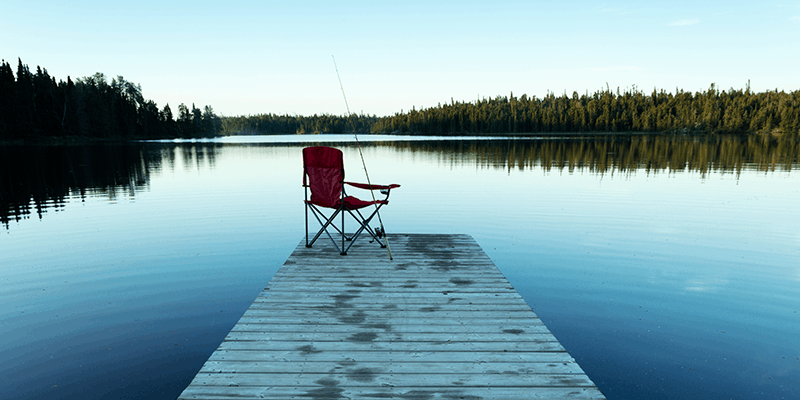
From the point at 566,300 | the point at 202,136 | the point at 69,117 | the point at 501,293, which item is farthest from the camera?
the point at 202,136

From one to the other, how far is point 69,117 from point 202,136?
4679 centimetres

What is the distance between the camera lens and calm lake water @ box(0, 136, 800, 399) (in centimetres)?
345

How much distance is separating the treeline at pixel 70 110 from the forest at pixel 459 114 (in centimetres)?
10

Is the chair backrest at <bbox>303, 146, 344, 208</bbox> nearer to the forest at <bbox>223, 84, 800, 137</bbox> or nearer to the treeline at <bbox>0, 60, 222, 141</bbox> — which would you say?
the treeline at <bbox>0, 60, 222, 141</bbox>

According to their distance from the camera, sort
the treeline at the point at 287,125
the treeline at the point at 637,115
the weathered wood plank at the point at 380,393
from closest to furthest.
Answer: the weathered wood plank at the point at 380,393 → the treeline at the point at 637,115 → the treeline at the point at 287,125

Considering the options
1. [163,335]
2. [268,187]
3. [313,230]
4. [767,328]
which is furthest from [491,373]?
[268,187]

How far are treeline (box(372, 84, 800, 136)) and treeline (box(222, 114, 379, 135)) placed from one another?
127 feet

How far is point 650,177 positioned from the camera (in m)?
16.0

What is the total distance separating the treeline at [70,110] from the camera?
4638cm

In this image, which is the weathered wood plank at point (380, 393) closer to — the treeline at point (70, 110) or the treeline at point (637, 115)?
the treeline at point (70, 110)

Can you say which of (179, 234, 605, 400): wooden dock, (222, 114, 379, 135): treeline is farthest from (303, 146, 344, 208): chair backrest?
(222, 114, 379, 135): treeline

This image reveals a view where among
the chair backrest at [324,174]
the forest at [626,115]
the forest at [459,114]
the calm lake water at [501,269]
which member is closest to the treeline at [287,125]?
the forest at [459,114]

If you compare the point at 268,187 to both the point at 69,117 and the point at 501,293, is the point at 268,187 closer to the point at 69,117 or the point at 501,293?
the point at 501,293

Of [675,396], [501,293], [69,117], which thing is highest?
[69,117]
